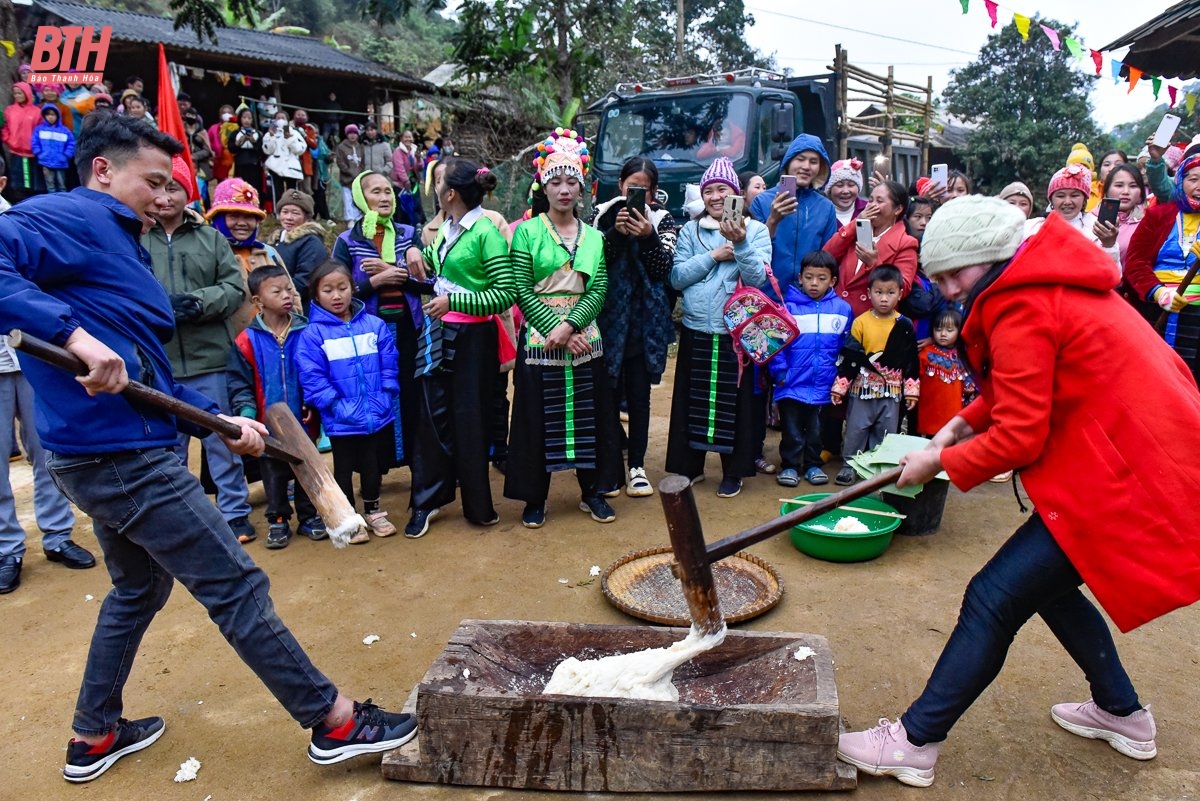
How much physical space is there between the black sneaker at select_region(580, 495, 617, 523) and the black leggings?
127 cm

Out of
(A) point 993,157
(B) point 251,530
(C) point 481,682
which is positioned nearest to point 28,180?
(B) point 251,530

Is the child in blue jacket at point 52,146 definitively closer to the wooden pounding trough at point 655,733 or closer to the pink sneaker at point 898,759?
the wooden pounding trough at point 655,733

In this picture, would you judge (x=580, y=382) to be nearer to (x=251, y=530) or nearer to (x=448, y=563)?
(x=448, y=563)

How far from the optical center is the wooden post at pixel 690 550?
7.99ft

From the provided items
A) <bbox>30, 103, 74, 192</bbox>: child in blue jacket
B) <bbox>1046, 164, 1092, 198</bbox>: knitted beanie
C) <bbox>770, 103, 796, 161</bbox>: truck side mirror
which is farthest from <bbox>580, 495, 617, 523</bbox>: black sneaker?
<bbox>30, 103, 74, 192</bbox>: child in blue jacket

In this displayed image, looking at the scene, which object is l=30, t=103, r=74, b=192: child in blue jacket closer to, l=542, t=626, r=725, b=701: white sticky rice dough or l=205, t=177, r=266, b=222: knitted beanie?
l=205, t=177, r=266, b=222: knitted beanie

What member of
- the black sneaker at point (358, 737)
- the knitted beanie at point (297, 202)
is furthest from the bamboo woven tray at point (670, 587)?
the knitted beanie at point (297, 202)

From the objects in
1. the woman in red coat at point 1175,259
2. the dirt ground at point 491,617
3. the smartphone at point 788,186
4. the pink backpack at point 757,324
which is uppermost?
the smartphone at point 788,186

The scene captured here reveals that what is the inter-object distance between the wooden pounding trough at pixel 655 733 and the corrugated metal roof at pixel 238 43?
13.2m

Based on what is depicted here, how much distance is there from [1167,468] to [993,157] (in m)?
22.8

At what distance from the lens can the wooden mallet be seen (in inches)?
81.6

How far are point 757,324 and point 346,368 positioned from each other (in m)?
2.41

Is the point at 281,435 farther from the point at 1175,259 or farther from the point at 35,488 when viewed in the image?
the point at 1175,259

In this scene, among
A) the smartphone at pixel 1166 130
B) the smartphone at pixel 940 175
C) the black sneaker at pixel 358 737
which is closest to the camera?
the black sneaker at pixel 358 737
